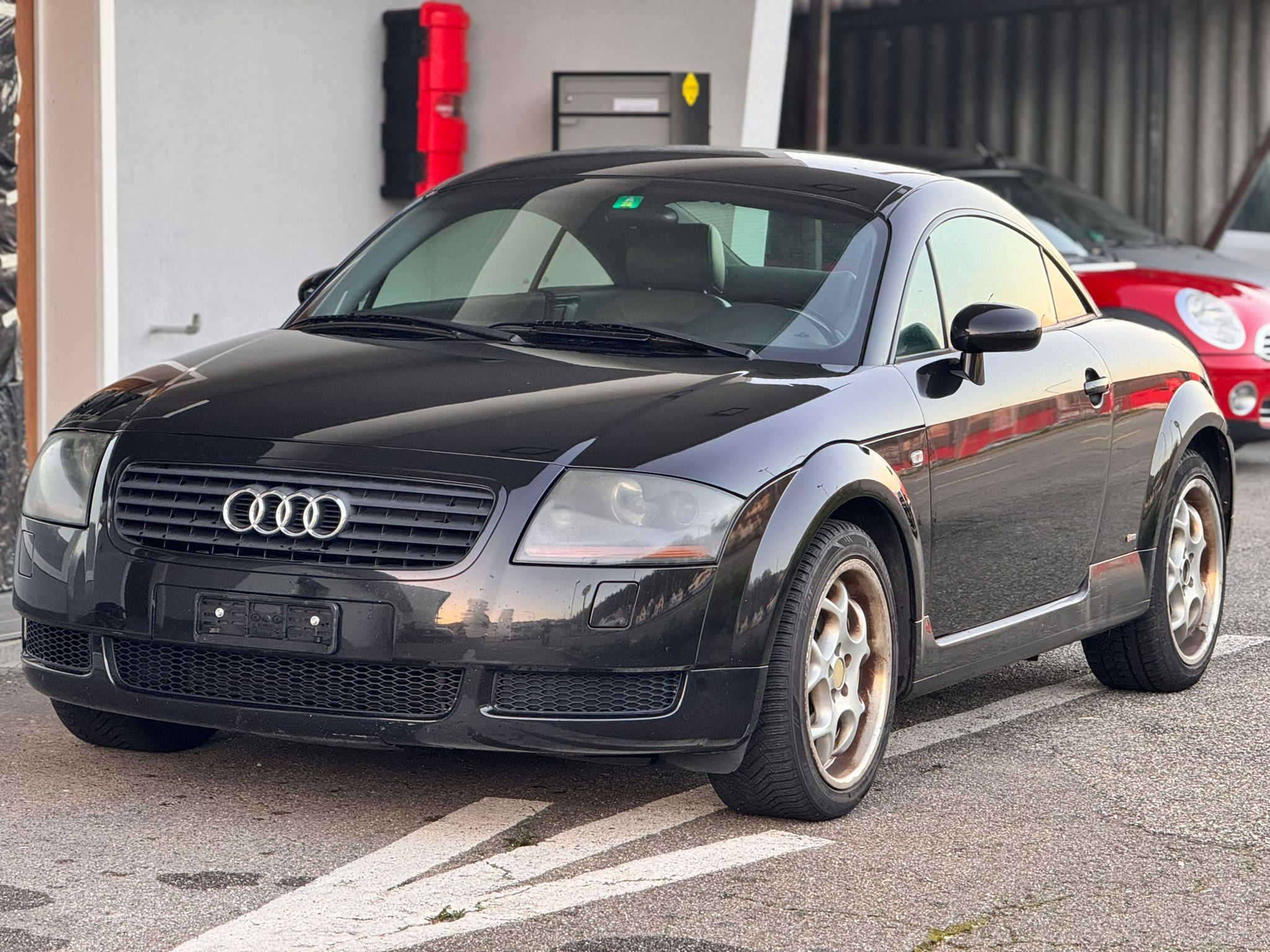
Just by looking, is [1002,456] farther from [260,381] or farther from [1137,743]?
[260,381]

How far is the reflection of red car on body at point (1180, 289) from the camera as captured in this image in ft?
37.6

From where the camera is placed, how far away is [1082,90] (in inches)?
720

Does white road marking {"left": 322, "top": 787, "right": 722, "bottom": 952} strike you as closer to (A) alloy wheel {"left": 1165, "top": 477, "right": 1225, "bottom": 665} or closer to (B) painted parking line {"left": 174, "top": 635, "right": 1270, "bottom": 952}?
(B) painted parking line {"left": 174, "top": 635, "right": 1270, "bottom": 952}

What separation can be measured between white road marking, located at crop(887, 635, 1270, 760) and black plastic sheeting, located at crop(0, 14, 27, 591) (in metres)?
3.19

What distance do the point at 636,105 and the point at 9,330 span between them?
4.76 meters

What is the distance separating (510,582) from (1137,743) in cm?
219

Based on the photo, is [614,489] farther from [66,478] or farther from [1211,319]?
[1211,319]

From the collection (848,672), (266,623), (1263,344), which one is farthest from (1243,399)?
(266,623)

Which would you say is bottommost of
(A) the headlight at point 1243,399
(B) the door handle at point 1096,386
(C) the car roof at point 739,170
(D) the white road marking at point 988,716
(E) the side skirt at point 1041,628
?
(D) the white road marking at point 988,716

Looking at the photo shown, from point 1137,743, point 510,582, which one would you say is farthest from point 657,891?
point 1137,743

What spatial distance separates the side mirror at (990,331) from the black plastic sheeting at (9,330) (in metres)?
3.39

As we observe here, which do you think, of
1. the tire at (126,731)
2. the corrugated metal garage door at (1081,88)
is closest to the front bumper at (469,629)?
the tire at (126,731)

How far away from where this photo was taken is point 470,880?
4.08 meters

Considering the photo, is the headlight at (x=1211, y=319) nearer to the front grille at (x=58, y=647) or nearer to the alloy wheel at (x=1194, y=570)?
the alloy wheel at (x=1194, y=570)
